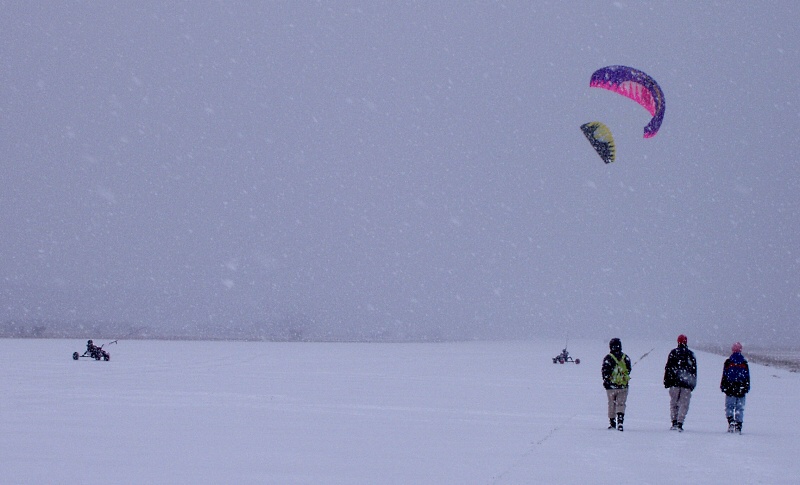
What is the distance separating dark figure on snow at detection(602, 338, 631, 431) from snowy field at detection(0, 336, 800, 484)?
30 centimetres

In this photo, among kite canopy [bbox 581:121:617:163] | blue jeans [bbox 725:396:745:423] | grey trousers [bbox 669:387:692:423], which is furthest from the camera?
kite canopy [bbox 581:121:617:163]

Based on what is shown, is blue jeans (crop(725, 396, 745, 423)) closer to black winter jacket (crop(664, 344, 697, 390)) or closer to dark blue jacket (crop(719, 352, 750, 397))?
dark blue jacket (crop(719, 352, 750, 397))

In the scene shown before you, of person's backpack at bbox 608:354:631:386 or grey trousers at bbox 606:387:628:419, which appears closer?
grey trousers at bbox 606:387:628:419

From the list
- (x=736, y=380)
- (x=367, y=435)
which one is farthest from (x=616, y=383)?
(x=367, y=435)

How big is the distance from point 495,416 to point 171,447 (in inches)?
250

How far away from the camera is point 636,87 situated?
2888 cm

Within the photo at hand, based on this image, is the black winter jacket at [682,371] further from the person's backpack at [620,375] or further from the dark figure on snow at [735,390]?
the person's backpack at [620,375]

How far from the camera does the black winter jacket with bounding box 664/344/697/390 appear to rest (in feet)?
44.8

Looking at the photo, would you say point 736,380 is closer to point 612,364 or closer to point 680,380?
point 680,380

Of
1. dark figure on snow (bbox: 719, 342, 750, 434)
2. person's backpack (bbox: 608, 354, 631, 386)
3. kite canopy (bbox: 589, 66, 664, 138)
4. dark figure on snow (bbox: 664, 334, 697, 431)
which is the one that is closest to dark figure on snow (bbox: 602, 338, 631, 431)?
person's backpack (bbox: 608, 354, 631, 386)

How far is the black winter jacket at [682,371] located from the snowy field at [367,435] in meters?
0.75

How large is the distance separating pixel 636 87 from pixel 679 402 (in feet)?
57.1

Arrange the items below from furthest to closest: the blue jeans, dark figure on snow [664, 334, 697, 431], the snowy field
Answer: dark figure on snow [664, 334, 697, 431]
the blue jeans
the snowy field

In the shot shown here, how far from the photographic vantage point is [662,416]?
1599 cm
